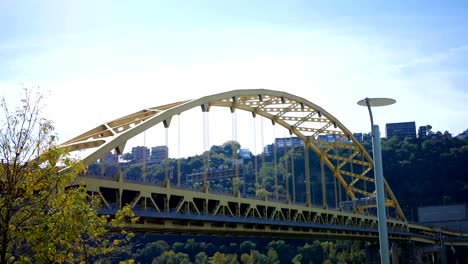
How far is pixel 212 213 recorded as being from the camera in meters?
40.1

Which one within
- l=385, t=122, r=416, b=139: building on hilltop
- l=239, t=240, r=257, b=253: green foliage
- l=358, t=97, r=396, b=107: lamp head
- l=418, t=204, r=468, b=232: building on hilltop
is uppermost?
l=385, t=122, r=416, b=139: building on hilltop

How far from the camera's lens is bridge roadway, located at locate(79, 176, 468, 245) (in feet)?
105

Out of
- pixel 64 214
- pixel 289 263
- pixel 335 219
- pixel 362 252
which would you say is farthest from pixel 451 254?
pixel 64 214

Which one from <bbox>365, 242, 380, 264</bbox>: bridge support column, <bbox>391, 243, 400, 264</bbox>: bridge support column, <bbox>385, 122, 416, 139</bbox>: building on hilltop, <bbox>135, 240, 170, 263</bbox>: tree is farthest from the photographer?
<bbox>385, 122, 416, 139</bbox>: building on hilltop

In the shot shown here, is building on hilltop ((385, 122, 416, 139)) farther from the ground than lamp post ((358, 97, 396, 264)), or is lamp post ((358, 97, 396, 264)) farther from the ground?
building on hilltop ((385, 122, 416, 139))

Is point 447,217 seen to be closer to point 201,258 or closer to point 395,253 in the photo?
point 395,253

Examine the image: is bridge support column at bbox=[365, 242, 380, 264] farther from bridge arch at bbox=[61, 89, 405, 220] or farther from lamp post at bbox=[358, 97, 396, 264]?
lamp post at bbox=[358, 97, 396, 264]

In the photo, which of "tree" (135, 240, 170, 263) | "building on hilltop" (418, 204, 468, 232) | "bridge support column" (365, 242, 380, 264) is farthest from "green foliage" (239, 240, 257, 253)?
"building on hilltop" (418, 204, 468, 232)

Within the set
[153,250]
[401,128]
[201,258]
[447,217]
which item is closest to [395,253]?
[201,258]

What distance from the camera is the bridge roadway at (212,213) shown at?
31.9 meters

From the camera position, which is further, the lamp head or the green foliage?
the green foliage

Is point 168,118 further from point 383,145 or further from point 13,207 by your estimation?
point 383,145

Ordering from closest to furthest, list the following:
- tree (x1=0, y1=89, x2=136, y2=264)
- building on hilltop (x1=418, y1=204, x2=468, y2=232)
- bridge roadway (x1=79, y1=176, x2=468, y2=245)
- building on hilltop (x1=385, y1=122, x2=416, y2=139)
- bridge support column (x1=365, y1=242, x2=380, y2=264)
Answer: tree (x1=0, y1=89, x2=136, y2=264) < bridge roadway (x1=79, y1=176, x2=468, y2=245) < bridge support column (x1=365, y1=242, x2=380, y2=264) < building on hilltop (x1=418, y1=204, x2=468, y2=232) < building on hilltop (x1=385, y1=122, x2=416, y2=139)

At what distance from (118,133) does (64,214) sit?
17468mm
